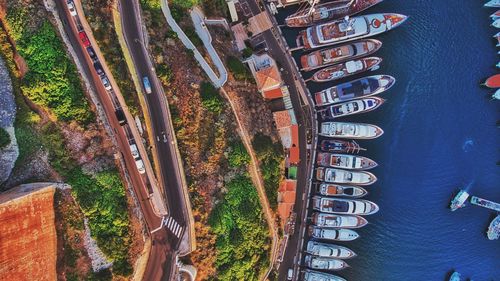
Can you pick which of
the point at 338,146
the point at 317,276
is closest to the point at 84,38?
the point at 338,146

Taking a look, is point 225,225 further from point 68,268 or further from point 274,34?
point 274,34

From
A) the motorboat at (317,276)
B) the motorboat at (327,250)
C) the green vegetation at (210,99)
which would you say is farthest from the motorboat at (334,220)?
the green vegetation at (210,99)

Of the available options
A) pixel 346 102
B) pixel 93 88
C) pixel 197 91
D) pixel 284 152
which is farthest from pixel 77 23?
pixel 346 102

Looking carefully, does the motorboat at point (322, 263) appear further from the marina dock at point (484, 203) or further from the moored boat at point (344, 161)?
the marina dock at point (484, 203)

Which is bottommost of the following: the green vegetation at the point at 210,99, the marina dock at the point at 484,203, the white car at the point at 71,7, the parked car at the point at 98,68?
the marina dock at the point at 484,203

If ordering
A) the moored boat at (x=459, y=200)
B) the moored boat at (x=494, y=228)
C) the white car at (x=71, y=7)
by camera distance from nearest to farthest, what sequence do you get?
the white car at (x=71, y=7)
the moored boat at (x=459, y=200)
the moored boat at (x=494, y=228)
